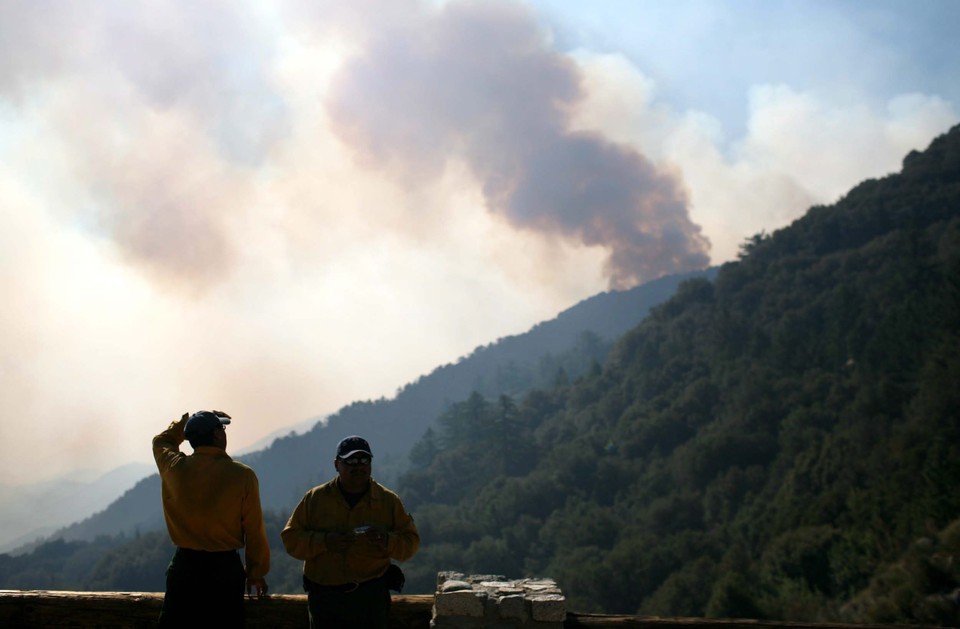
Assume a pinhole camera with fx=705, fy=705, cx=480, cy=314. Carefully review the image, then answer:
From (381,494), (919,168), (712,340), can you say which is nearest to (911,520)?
(381,494)

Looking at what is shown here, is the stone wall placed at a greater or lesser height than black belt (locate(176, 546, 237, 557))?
lesser

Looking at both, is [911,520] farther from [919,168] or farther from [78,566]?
[78,566]

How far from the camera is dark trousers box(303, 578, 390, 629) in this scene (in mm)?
4016

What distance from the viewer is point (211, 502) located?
3902mm

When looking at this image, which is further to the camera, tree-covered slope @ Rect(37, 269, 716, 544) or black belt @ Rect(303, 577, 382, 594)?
tree-covered slope @ Rect(37, 269, 716, 544)

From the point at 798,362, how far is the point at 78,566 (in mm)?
109580

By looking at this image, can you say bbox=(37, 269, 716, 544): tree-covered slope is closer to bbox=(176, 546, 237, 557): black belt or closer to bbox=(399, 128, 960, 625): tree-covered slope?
bbox=(399, 128, 960, 625): tree-covered slope

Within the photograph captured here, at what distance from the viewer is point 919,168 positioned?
9175cm

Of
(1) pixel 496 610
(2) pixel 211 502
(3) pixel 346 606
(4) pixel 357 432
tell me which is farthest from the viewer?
(4) pixel 357 432

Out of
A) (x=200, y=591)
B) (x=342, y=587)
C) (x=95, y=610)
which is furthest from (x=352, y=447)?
(x=95, y=610)

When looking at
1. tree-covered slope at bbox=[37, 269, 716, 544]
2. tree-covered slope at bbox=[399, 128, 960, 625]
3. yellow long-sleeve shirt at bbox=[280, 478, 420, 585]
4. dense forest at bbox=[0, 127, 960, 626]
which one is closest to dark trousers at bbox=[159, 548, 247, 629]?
yellow long-sleeve shirt at bbox=[280, 478, 420, 585]

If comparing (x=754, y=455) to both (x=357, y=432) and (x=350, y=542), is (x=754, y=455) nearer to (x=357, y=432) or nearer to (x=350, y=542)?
(x=350, y=542)

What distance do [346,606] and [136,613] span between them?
193 centimetres

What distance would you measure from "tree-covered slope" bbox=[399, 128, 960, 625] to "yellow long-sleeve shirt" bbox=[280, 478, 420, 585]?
29.5m
